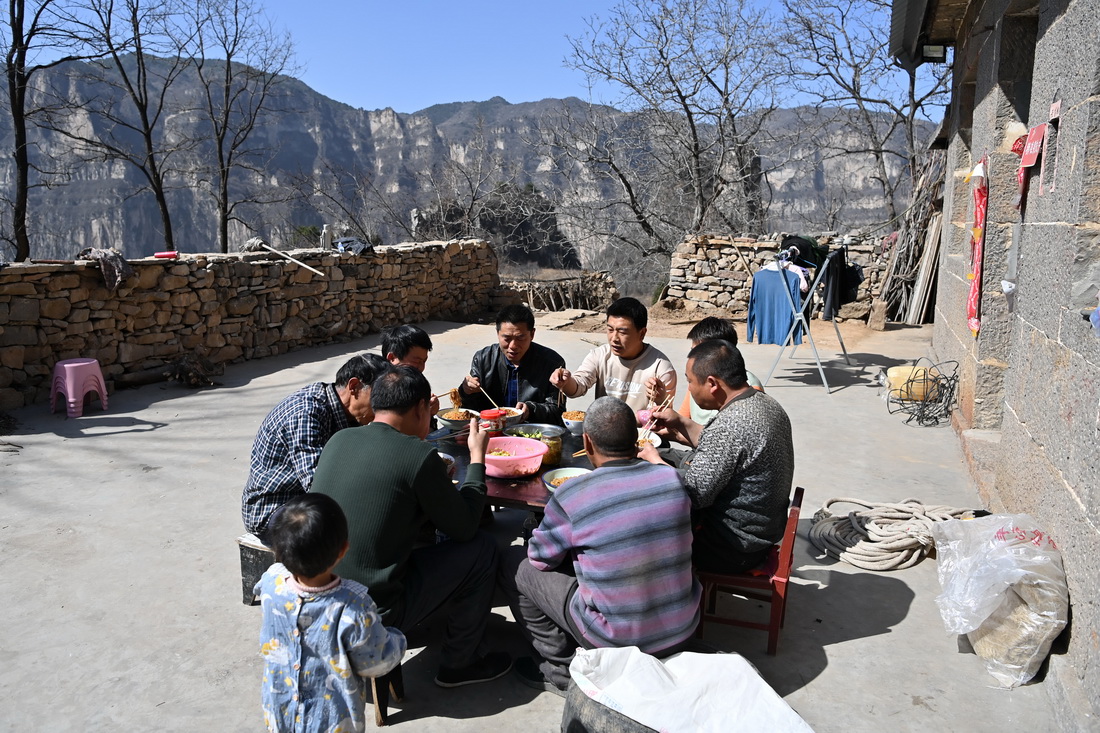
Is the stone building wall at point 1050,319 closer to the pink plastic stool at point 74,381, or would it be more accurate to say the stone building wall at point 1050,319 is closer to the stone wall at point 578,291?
the pink plastic stool at point 74,381

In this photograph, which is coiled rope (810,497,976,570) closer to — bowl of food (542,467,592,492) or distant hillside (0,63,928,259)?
bowl of food (542,467,592,492)

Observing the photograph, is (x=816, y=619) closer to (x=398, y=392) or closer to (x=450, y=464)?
(x=450, y=464)

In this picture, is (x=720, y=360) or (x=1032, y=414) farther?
(x=1032, y=414)

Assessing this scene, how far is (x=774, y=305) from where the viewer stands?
8117 mm

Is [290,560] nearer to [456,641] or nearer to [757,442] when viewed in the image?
[456,641]

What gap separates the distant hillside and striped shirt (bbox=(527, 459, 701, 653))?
59.3 feet

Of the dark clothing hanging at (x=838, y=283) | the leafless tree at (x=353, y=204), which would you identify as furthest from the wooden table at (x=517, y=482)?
the leafless tree at (x=353, y=204)

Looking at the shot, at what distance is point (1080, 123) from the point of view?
2865 millimetres

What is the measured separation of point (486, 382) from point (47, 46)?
12528 millimetres

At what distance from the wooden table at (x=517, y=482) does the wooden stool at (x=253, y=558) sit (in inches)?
33.9

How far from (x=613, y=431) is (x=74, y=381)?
238 inches

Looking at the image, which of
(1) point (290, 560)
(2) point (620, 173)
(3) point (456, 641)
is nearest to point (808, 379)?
(3) point (456, 641)

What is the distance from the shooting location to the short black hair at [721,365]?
2971 mm

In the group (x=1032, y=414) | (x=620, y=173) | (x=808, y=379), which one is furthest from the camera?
(x=620, y=173)
